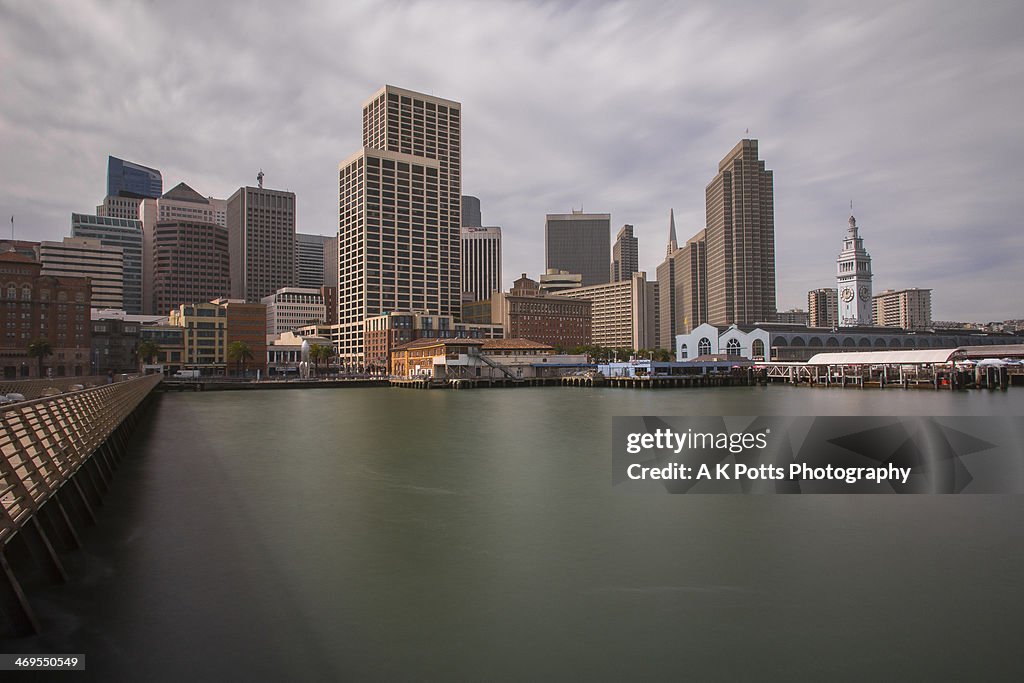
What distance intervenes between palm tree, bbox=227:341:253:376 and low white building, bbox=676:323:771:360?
4238 inches

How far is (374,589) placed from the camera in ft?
44.8

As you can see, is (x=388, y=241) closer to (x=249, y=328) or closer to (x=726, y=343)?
(x=249, y=328)

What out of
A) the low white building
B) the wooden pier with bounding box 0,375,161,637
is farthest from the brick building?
the low white building

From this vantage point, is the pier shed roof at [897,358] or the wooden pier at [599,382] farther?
the wooden pier at [599,382]

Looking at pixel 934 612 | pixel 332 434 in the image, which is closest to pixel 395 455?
pixel 332 434

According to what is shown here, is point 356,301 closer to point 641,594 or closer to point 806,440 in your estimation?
point 806,440

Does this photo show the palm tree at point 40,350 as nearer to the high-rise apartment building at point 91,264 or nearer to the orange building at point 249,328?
the orange building at point 249,328

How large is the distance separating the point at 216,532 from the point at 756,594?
47.0 feet

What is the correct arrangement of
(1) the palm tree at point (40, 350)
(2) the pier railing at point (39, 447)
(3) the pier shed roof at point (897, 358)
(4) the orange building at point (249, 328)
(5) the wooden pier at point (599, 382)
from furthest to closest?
1. (4) the orange building at point (249, 328)
2. (5) the wooden pier at point (599, 382)
3. (1) the palm tree at point (40, 350)
4. (3) the pier shed roof at point (897, 358)
5. (2) the pier railing at point (39, 447)

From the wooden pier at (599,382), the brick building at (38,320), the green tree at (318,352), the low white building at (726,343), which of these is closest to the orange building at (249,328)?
the green tree at (318,352)

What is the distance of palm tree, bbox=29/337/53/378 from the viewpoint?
11594cm

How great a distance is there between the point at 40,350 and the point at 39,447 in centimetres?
12807

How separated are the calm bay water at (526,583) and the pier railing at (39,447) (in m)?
2.02

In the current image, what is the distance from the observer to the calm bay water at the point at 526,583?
→ 34.5 feet
